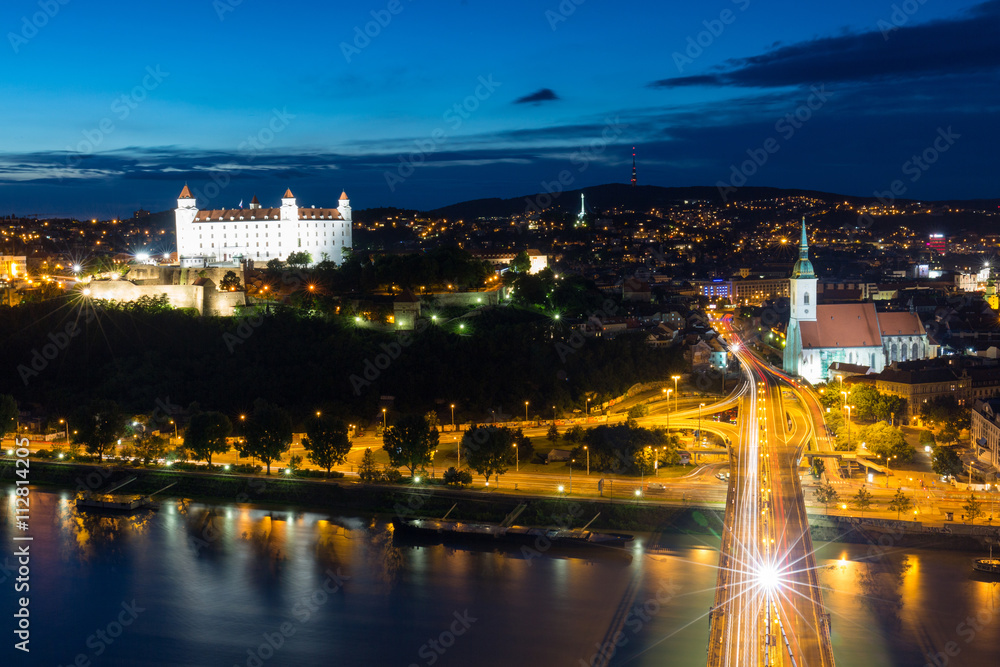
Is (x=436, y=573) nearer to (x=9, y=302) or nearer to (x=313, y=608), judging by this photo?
(x=313, y=608)

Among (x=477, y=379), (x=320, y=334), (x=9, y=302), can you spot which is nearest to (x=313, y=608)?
(x=477, y=379)

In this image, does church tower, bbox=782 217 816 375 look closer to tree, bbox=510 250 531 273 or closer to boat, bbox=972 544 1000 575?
tree, bbox=510 250 531 273

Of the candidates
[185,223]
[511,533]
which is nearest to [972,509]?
[511,533]

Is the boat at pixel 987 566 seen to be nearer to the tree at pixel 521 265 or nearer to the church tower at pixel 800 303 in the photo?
the church tower at pixel 800 303

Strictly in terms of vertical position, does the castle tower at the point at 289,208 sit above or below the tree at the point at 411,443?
above

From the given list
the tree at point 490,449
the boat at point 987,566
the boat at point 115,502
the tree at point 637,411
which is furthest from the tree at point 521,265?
the boat at point 987,566

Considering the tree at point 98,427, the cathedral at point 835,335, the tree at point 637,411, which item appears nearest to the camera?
the tree at point 98,427
